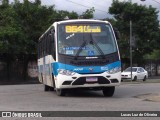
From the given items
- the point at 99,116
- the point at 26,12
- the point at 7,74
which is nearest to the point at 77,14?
the point at 26,12

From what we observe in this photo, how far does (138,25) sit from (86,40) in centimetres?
3587

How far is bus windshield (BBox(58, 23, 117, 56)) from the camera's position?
18516 millimetres

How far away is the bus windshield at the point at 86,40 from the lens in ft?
60.7

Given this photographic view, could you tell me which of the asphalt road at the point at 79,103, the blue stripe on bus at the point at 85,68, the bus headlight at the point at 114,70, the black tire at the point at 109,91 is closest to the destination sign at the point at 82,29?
the blue stripe on bus at the point at 85,68

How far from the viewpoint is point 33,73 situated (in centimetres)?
4656

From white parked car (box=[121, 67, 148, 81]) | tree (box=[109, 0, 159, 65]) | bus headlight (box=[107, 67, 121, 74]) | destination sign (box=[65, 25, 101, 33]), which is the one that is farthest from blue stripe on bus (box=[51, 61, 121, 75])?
tree (box=[109, 0, 159, 65])

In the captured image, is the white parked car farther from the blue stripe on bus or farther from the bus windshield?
the blue stripe on bus

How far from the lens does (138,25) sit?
53844 mm

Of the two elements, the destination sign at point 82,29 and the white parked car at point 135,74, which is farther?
the white parked car at point 135,74

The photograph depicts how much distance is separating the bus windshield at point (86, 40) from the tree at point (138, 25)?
3396 centimetres

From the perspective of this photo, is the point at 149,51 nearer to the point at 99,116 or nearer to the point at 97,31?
the point at 97,31

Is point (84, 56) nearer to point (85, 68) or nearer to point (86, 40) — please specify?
point (85, 68)

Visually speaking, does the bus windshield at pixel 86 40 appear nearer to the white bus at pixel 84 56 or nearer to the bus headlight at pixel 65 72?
the white bus at pixel 84 56

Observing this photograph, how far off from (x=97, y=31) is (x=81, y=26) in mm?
725
